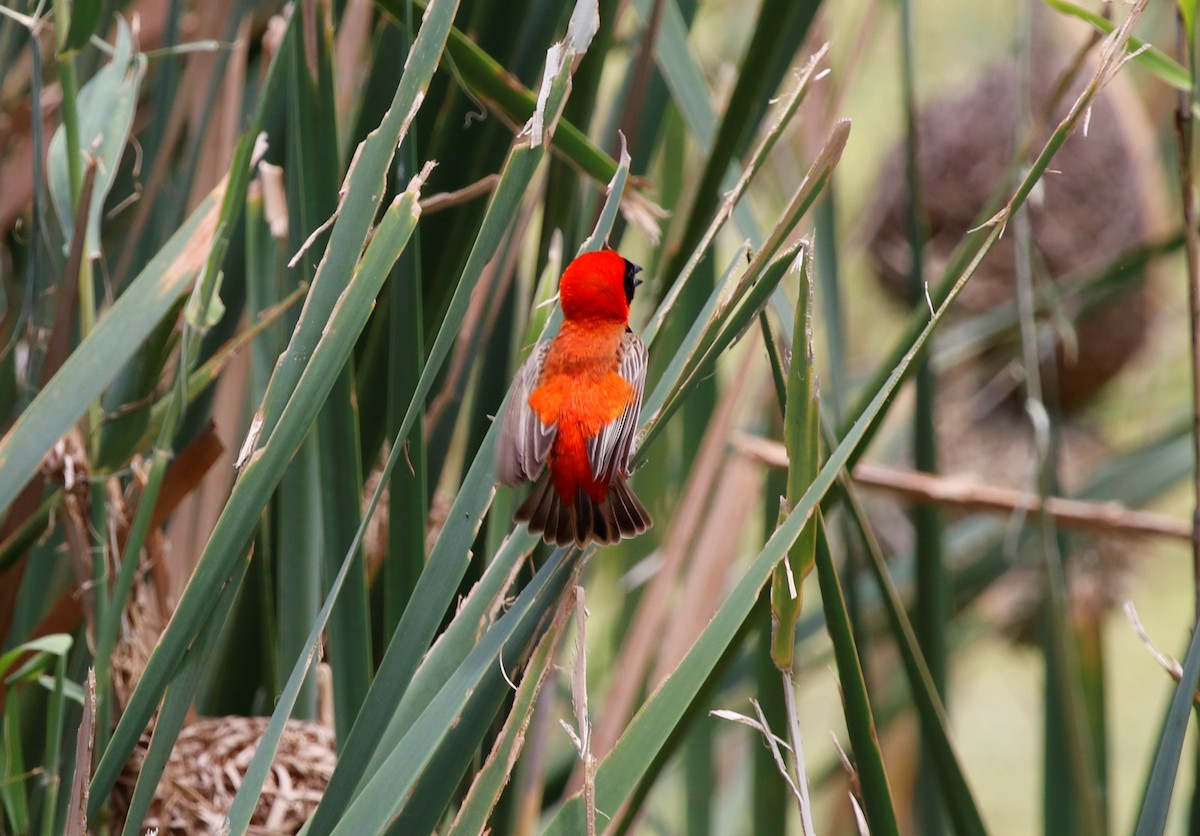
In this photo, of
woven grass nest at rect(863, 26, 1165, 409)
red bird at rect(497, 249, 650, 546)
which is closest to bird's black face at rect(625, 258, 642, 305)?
red bird at rect(497, 249, 650, 546)

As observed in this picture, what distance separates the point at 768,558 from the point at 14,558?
0.79 m

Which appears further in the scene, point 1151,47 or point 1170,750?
point 1151,47

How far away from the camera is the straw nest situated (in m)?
1.06

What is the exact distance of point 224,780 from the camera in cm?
106

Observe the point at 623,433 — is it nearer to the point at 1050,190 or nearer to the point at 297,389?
the point at 297,389

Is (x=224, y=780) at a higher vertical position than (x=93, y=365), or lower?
lower

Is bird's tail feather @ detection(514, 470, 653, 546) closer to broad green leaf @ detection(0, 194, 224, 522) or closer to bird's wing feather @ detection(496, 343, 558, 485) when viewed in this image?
bird's wing feather @ detection(496, 343, 558, 485)

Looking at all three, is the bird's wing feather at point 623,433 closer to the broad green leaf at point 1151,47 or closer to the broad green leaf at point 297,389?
the broad green leaf at point 297,389

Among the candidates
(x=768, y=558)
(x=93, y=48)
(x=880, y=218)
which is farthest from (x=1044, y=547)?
(x=880, y=218)

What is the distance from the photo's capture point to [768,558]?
0.73 metres

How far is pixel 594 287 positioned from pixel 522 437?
212mm

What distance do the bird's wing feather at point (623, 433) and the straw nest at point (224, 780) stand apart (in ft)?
1.21

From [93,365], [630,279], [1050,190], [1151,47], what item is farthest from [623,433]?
[1050,190]

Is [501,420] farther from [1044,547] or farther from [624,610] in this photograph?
[624,610]
